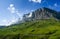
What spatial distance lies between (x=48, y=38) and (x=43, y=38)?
7159 millimetres

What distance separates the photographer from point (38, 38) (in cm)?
19088

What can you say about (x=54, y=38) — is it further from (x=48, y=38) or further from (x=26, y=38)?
(x=26, y=38)

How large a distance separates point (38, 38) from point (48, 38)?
46.7 feet

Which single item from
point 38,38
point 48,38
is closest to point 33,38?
point 38,38

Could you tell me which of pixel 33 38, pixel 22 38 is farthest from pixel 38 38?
pixel 22 38

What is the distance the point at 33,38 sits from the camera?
194 meters

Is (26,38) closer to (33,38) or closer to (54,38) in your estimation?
(33,38)

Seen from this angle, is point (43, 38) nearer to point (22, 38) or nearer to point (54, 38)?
point (54, 38)

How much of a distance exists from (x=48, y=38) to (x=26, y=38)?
29.3 metres

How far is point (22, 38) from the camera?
189 m

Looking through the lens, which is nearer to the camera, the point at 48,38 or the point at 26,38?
the point at 48,38

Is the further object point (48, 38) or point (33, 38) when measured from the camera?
point (33, 38)

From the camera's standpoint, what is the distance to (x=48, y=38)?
182 metres

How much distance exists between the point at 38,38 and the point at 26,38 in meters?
15.5
